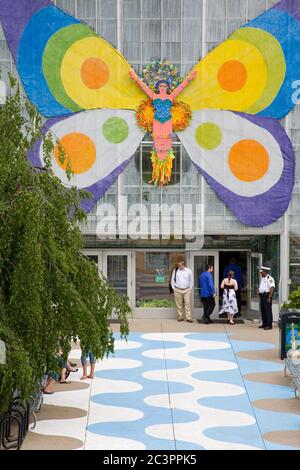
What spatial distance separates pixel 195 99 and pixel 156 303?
5.75 metres

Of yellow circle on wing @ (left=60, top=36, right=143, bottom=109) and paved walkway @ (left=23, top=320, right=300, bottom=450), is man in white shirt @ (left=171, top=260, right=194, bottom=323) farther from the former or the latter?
yellow circle on wing @ (left=60, top=36, right=143, bottom=109)

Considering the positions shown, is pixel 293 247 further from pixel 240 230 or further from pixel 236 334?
pixel 236 334

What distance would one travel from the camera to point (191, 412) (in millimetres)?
15156

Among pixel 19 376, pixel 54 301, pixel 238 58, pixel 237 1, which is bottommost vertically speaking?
pixel 19 376

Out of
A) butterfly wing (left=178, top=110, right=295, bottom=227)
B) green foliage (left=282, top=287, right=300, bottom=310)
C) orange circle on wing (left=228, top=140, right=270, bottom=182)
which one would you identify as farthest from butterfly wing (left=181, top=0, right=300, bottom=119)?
green foliage (left=282, top=287, right=300, bottom=310)

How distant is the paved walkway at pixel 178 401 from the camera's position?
1352 centimetres

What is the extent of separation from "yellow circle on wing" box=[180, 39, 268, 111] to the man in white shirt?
14.5 ft

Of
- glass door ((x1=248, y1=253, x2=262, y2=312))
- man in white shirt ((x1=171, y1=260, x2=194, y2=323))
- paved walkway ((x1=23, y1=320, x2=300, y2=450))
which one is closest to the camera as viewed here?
paved walkway ((x1=23, y1=320, x2=300, y2=450))

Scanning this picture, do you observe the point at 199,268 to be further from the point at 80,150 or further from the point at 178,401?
the point at 178,401

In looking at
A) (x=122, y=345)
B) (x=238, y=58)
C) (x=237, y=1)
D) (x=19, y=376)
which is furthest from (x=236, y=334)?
(x=19, y=376)

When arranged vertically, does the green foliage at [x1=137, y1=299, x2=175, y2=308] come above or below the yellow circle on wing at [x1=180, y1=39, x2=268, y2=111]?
below

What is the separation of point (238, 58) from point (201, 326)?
724 centimetres

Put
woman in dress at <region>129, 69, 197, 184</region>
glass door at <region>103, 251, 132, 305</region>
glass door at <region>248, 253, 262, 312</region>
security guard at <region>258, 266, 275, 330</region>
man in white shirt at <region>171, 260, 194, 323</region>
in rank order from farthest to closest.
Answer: glass door at <region>103, 251, 132, 305</region> → glass door at <region>248, 253, 262, 312</region> → man in white shirt at <region>171, 260, 194, 323</region> → woman in dress at <region>129, 69, 197, 184</region> → security guard at <region>258, 266, 275, 330</region>

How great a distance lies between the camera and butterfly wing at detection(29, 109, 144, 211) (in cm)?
2469
